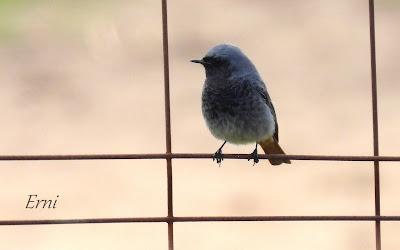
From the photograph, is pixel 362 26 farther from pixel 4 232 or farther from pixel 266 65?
pixel 4 232

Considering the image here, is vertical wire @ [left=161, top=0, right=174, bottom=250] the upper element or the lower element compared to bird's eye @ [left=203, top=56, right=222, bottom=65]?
lower

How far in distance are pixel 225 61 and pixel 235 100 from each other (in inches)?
5.2

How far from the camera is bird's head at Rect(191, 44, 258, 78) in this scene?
3385 millimetres

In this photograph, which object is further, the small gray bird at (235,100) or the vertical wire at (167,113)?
the small gray bird at (235,100)

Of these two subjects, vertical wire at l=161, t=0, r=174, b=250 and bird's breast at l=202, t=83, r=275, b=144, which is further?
bird's breast at l=202, t=83, r=275, b=144

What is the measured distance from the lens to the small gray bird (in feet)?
11.2

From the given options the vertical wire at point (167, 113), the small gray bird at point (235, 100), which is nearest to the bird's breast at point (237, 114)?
the small gray bird at point (235, 100)

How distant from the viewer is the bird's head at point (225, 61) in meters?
3.38

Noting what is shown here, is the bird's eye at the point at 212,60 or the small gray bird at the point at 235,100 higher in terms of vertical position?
the bird's eye at the point at 212,60

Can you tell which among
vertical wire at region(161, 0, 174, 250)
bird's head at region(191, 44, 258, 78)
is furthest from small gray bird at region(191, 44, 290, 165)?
vertical wire at region(161, 0, 174, 250)

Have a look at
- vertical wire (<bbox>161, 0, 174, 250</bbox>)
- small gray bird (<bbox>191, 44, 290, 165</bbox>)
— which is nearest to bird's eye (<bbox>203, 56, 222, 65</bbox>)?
small gray bird (<bbox>191, 44, 290, 165</bbox>)

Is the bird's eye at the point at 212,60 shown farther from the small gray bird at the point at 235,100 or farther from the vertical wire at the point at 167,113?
the vertical wire at the point at 167,113

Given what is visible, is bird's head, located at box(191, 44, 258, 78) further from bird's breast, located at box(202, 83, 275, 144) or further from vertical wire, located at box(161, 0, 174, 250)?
vertical wire, located at box(161, 0, 174, 250)

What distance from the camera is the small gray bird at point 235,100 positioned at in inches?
134
